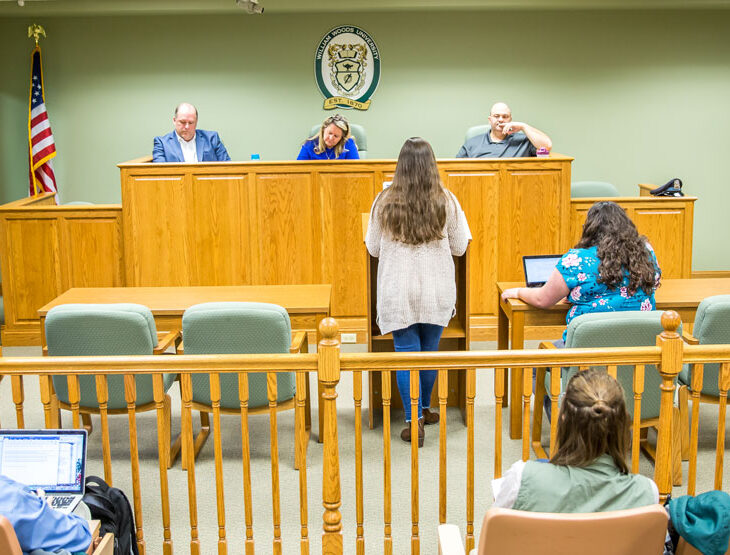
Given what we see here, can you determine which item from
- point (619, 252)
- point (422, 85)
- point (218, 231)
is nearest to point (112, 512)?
point (619, 252)

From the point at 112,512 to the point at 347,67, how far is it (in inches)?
255

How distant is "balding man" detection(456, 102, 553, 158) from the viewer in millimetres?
6691

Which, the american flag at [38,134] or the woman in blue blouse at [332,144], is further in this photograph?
the american flag at [38,134]

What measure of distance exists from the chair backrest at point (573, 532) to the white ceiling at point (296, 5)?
6.87m

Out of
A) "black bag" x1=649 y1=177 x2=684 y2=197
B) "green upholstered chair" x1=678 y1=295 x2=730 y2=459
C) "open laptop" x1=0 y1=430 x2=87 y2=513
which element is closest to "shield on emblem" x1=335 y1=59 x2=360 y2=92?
"black bag" x1=649 y1=177 x2=684 y2=197

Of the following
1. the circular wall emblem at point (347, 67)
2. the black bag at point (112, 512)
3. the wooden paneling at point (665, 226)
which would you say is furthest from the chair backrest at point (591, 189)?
the black bag at point (112, 512)

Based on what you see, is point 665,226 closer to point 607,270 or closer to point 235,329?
point 607,270

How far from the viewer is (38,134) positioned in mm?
8602

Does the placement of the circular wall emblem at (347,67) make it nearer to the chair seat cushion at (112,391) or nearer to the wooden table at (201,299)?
the wooden table at (201,299)

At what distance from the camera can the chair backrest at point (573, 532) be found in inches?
85.8

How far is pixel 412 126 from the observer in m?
9.00

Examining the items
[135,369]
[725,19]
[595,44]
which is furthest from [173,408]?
[725,19]

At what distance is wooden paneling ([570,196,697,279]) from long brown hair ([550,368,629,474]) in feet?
13.9

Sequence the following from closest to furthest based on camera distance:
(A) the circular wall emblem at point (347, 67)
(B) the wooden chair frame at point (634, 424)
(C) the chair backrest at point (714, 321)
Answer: (B) the wooden chair frame at point (634, 424) → (C) the chair backrest at point (714, 321) → (A) the circular wall emblem at point (347, 67)
